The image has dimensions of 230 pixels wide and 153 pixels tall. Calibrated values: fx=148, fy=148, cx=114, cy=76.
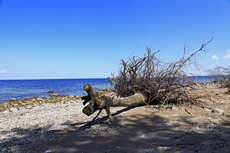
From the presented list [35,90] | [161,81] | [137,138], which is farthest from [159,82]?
[35,90]

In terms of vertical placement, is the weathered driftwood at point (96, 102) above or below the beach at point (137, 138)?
above

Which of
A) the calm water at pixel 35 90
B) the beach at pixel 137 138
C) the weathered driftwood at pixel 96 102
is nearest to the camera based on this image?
the beach at pixel 137 138

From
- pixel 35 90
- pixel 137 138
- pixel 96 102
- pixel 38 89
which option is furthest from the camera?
pixel 38 89

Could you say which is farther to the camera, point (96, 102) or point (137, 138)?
point (96, 102)

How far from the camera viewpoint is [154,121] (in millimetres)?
3844

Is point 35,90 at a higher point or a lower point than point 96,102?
lower

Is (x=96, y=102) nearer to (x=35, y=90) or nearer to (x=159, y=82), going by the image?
(x=159, y=82)

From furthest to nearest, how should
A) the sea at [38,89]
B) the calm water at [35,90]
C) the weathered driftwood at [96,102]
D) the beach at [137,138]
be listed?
the calm water at [35,90] → the sea at [38,89] → the weathered driftwood at [96,102] → the beach at [137,138]

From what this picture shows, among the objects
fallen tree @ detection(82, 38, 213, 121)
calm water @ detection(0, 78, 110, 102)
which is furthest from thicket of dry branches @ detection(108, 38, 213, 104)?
calm water @ detection(0, 78, 110, 102)

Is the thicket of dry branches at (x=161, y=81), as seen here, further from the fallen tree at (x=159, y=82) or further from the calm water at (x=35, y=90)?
the calm water at (x=35, y=90)

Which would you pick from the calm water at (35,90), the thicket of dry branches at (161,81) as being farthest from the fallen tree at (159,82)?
the calm water at (35,90)

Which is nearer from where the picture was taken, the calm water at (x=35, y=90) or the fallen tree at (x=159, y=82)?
the fallen tree at (x=159, y=82)

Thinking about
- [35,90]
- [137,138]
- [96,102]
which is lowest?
[35,90]

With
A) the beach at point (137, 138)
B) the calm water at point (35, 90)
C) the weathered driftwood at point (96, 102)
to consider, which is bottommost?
the calm water at point (35, 90)
